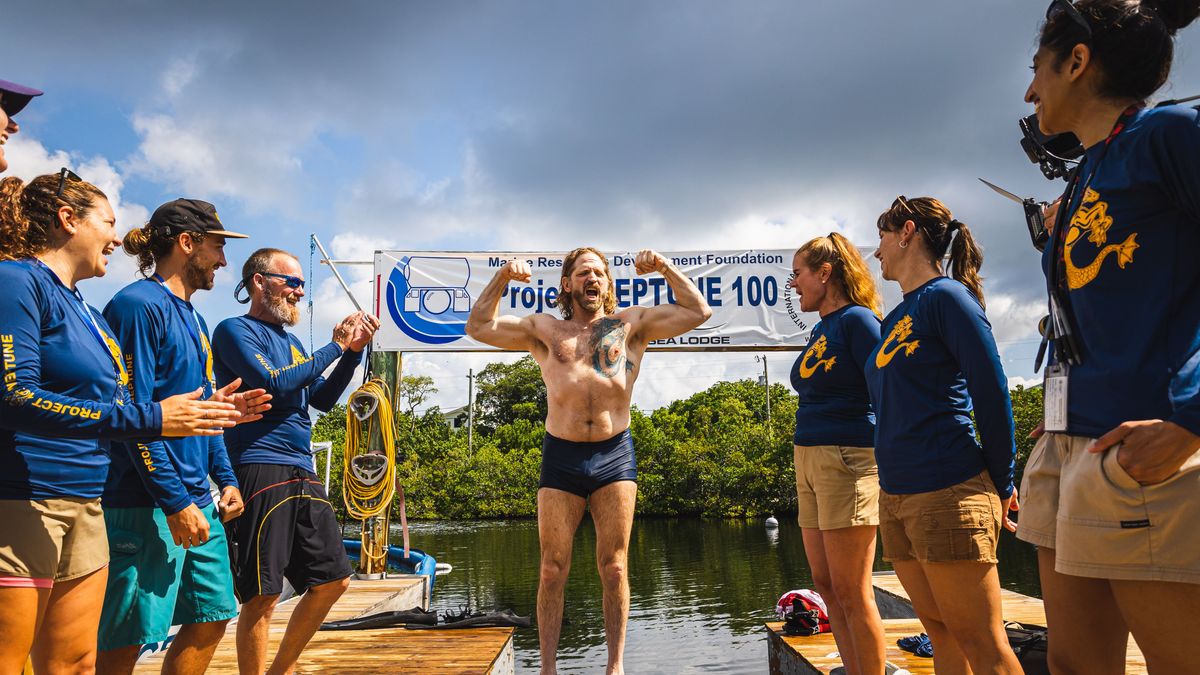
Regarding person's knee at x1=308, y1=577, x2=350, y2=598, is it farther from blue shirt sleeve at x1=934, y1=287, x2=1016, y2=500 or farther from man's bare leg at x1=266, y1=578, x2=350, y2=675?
blue shirt sleeve at x1=934, y1=287, x2=1016, y2=500

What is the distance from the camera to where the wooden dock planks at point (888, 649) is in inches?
140

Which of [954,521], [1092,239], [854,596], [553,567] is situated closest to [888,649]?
[854,596]

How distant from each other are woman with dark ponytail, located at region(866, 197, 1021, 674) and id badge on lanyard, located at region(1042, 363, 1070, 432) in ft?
2.10

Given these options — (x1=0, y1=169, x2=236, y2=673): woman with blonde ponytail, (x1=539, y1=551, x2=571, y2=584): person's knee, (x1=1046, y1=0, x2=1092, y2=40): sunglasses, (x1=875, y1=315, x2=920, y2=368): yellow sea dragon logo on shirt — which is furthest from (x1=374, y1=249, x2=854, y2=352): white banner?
(x1=1046, y1=0, x2=1092, y2=40): sunglasses

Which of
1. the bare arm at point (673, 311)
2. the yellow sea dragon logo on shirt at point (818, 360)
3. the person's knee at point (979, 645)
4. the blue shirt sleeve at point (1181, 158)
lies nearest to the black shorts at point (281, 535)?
the bare arm at point (673, 311)

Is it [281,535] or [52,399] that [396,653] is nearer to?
[281,535]

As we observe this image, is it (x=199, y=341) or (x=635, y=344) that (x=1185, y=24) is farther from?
(x=199, y=341)

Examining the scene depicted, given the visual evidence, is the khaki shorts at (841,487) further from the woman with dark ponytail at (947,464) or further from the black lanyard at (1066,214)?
the black lanyard at (1066,214)

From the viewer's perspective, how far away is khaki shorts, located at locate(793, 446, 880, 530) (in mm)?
3053

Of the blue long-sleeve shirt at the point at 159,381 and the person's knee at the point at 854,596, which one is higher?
the blue long-sleeve shirt at the point at 159,381

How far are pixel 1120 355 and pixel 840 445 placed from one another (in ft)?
5.85

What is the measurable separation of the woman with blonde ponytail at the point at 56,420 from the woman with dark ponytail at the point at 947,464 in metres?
2.11

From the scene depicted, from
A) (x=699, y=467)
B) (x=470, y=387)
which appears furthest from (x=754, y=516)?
(x=470, y=387)

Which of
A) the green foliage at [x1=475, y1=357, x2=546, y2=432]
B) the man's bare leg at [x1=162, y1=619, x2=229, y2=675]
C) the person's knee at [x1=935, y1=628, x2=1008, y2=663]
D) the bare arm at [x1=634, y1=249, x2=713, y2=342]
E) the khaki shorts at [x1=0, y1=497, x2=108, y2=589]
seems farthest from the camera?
the green foliage at [x1=475, y1=357, x2=546, y2=432]
